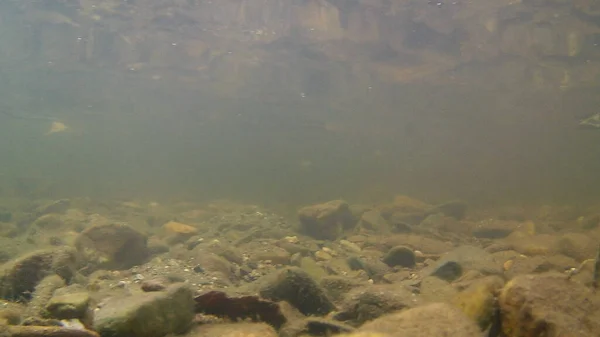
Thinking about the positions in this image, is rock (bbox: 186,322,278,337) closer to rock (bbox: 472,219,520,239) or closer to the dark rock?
the dark rock

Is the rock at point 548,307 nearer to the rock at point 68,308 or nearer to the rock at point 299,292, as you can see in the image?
the rock at point 299,292

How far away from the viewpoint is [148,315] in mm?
2922

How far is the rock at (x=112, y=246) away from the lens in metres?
7.08

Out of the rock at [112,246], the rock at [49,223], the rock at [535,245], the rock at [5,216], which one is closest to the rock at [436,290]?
the rock at [535,245]

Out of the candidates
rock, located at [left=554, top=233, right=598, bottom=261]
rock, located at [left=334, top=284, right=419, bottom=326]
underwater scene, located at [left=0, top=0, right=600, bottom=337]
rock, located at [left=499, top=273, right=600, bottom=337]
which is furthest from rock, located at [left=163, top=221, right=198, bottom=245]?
rock, located at [left=554, top=233, right=598, bottom=261]

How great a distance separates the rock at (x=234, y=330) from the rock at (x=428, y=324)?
739 mm

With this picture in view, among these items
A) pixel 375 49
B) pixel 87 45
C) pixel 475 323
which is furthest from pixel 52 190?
pixel 475 323

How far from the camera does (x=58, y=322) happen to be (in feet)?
9.80

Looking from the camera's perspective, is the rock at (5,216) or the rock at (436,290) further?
the rock at (5,216)

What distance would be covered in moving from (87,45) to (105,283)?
1020 inches

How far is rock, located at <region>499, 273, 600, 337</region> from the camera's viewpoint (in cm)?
279

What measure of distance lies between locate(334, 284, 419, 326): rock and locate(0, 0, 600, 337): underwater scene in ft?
0.09

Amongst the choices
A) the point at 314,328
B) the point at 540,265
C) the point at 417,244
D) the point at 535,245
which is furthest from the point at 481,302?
the point at 535,245

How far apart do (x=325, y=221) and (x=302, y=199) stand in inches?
827
